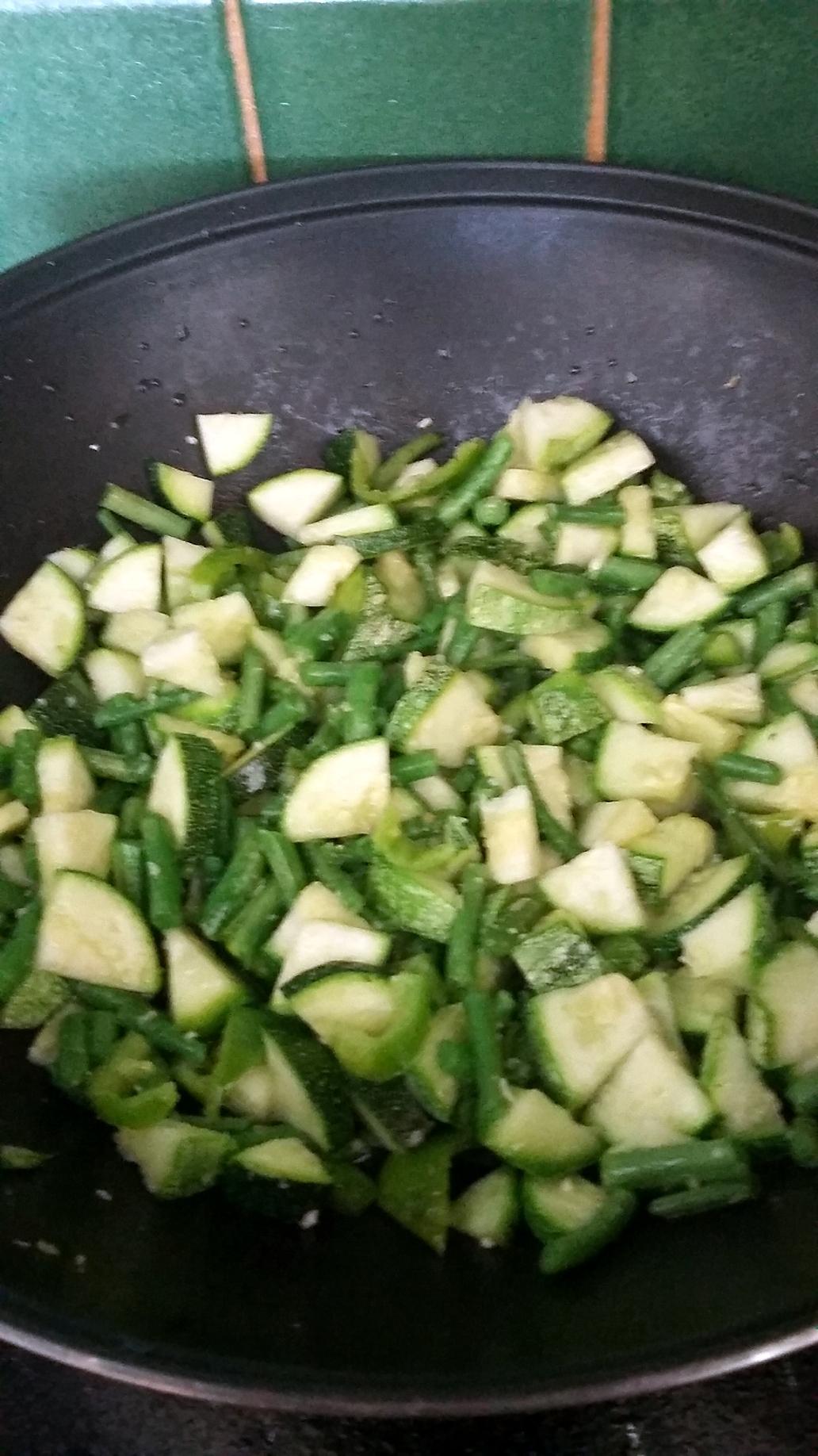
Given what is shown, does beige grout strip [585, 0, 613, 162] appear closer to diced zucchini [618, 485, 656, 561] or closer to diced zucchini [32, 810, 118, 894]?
diced zucchini [618, 485, 656, 561]

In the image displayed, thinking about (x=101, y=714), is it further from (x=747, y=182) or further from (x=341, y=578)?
(x=747, y=182)

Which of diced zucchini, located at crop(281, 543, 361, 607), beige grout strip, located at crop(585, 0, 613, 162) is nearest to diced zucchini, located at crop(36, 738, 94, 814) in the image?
diced zucchini, located at crop(281, 543, 361, 607)

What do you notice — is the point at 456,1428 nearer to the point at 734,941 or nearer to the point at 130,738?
the point at 734,941

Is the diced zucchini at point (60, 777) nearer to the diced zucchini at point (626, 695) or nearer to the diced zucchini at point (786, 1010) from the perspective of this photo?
the diced zucchini at point (626, 695)

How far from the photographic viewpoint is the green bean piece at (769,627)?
50.9 inches

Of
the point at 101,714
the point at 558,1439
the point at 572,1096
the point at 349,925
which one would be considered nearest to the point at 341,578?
the point at 101,714

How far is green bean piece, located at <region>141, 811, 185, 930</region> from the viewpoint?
110 cm

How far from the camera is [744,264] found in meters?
1.25

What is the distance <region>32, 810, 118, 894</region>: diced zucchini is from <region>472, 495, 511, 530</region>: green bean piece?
576 mm

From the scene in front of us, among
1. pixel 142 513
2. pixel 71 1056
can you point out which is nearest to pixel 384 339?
pixel 142 513

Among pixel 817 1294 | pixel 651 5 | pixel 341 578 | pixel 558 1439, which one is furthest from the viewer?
pixel 341 578

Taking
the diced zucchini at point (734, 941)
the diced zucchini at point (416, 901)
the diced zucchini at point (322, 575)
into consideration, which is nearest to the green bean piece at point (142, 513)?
the diced zucchini at point (322, 575)

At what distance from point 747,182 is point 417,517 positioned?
557 millimetres

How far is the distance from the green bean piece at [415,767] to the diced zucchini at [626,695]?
0.66ft
